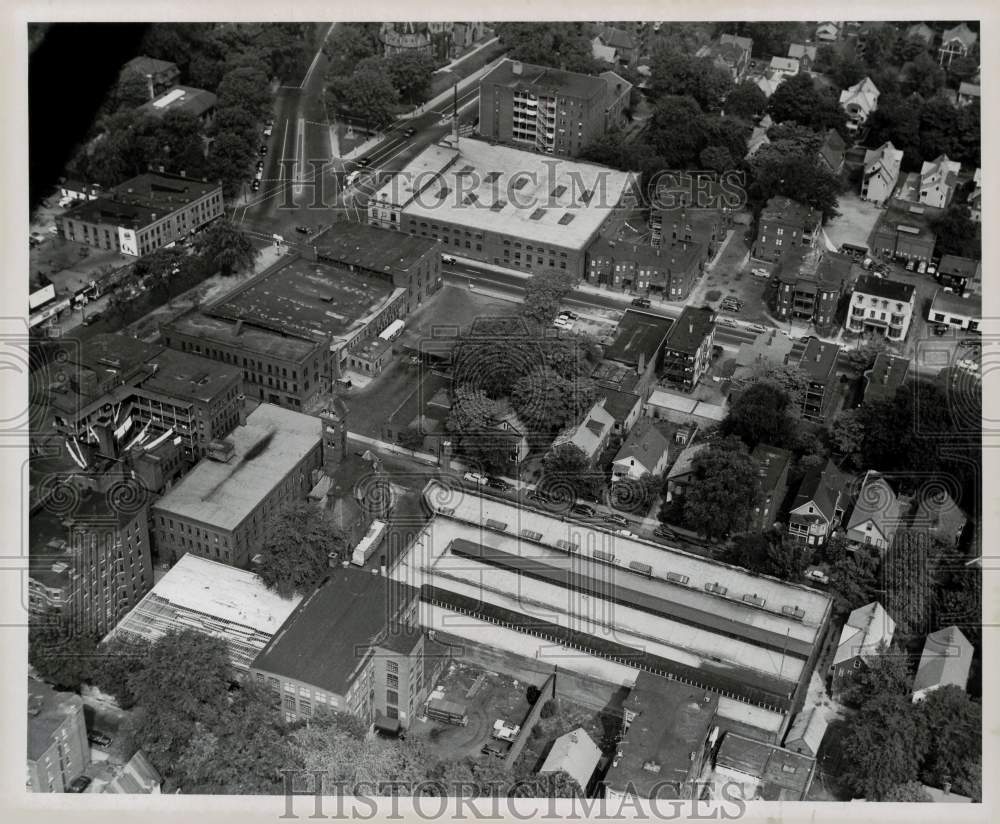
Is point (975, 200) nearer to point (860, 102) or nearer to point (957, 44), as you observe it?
point (860, 102)

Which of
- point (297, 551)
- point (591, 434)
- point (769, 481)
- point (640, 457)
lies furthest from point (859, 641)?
point (297, 551)

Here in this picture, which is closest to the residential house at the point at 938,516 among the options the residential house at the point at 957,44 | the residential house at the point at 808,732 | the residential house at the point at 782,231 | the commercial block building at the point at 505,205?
the residential house at the point at 808,732

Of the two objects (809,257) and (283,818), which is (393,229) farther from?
(283,818)

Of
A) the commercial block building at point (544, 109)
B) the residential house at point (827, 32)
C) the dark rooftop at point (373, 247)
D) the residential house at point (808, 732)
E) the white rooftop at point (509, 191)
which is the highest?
the residential house at point (827, 32)

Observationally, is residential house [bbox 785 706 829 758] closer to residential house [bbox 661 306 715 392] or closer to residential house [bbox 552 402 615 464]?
residential house [bbox 552 402 615 464]

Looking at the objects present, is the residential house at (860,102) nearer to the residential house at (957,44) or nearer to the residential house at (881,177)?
the residential house at (881,177)

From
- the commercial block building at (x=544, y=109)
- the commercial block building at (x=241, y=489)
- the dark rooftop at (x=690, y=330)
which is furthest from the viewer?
the commercial block building at (x=544, y=109)

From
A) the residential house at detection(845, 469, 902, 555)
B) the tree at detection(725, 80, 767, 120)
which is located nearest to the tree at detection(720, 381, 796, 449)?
the residential house at detection(845, 469, 902, 555)

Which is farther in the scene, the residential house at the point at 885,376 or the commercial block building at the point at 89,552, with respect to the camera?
the residential house at the point at 885,376
